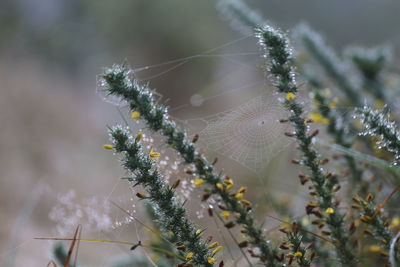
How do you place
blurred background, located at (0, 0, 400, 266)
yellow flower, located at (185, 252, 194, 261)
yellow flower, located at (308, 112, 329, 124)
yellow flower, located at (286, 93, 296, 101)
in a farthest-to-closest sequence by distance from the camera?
blurred background, located at (0, 0, 400, 266) → yellow flower, located at (308, 112, 329, 124) → yellow flower, located at (286, 93, 296, 101) → yellow flower, located at (185, 252, 194, 261)

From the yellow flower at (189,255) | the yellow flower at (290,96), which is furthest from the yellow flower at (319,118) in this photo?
the yellow flower at (189,255)

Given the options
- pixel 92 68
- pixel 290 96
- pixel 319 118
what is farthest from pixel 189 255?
pixel 92 68

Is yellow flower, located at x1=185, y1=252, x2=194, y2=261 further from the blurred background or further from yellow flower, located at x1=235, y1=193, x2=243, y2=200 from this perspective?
the blurred background

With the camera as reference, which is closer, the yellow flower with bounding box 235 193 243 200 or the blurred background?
the yellow flower with bounding box 235 193 243 200

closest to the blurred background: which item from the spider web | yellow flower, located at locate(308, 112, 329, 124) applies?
the spider web

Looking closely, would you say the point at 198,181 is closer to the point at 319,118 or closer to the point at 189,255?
the point at 189,255

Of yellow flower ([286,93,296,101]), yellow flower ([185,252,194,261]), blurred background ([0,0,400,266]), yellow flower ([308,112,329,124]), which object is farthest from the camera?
blurred background ([0,0,400,266])

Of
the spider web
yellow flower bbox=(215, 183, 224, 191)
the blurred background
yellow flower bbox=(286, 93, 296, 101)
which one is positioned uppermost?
the blurred background

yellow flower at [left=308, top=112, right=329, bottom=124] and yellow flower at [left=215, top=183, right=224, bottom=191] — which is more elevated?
yellow flower at [left=308, top=112, right=329, bottom=124]

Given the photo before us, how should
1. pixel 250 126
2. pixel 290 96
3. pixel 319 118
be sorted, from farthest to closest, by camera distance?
pixel 250 126 < pixel 319 118 < pixel 290 96
